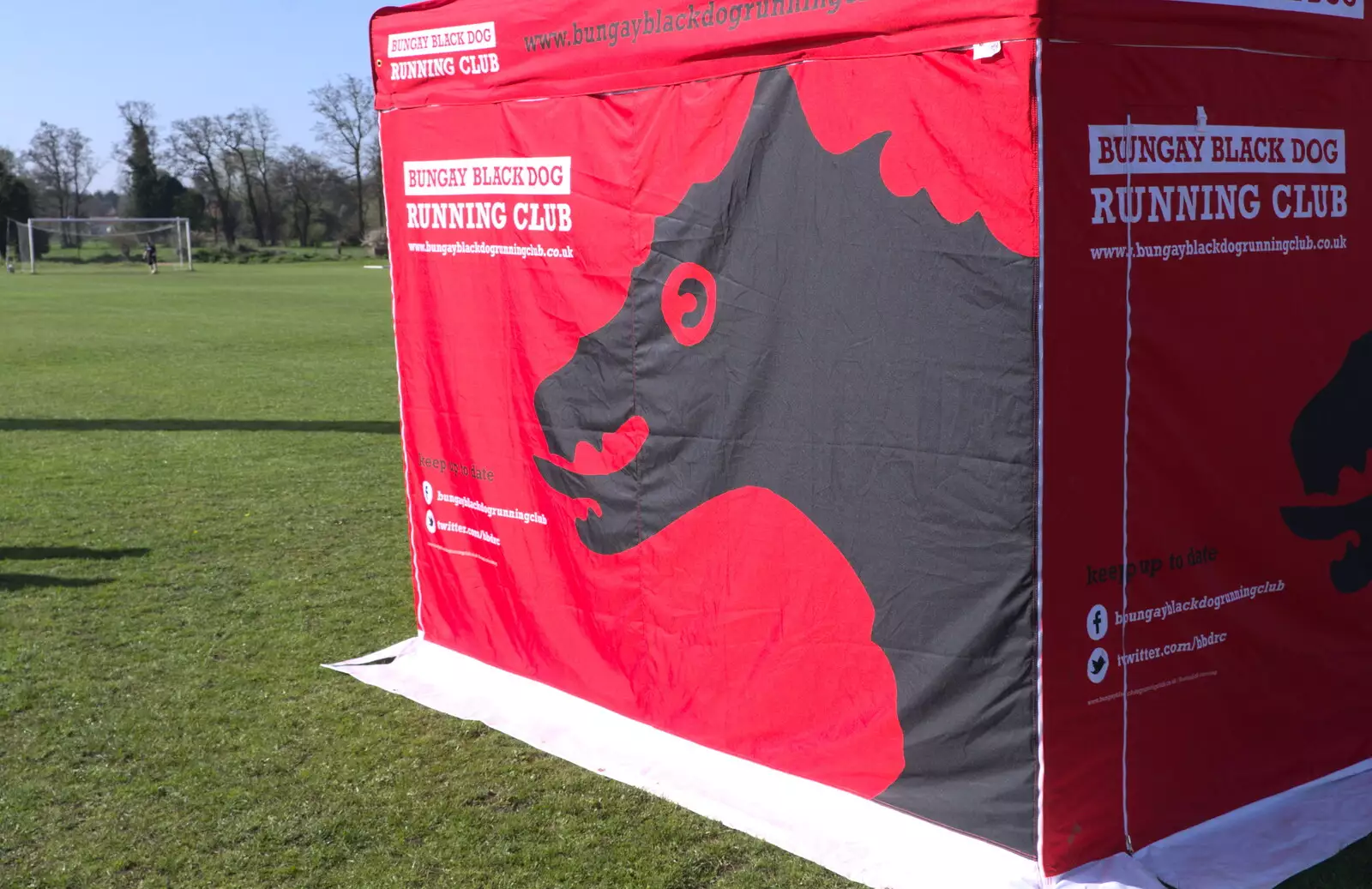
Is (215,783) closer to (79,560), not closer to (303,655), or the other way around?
(303,655)

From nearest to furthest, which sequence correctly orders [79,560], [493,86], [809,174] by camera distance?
[809,174] → [493,86] → [79,560]

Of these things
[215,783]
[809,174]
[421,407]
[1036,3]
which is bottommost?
[215,783]

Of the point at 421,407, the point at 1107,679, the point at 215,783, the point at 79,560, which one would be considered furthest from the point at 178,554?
the point at 1107,679

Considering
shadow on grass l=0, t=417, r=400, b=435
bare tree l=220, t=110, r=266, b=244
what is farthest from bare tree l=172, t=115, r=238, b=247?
shadow on grass l=0, t=417, r=400, b=435

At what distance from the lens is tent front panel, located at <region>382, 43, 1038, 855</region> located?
3928 mm

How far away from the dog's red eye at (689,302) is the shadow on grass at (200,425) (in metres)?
9.12

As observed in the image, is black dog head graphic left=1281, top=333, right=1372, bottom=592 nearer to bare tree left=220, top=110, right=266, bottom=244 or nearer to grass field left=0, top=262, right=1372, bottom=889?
grass field left=0, top=262, right=1372, bottom=889

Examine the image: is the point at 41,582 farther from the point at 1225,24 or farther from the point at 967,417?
the point at 1225,24

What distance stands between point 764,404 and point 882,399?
1.68 feet

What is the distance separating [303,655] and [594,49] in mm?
3355

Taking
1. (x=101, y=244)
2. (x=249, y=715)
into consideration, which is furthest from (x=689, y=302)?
(x=101, y=244)

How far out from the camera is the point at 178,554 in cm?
859

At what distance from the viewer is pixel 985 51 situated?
370 cm

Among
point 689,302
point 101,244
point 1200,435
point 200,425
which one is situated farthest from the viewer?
point 101,244
